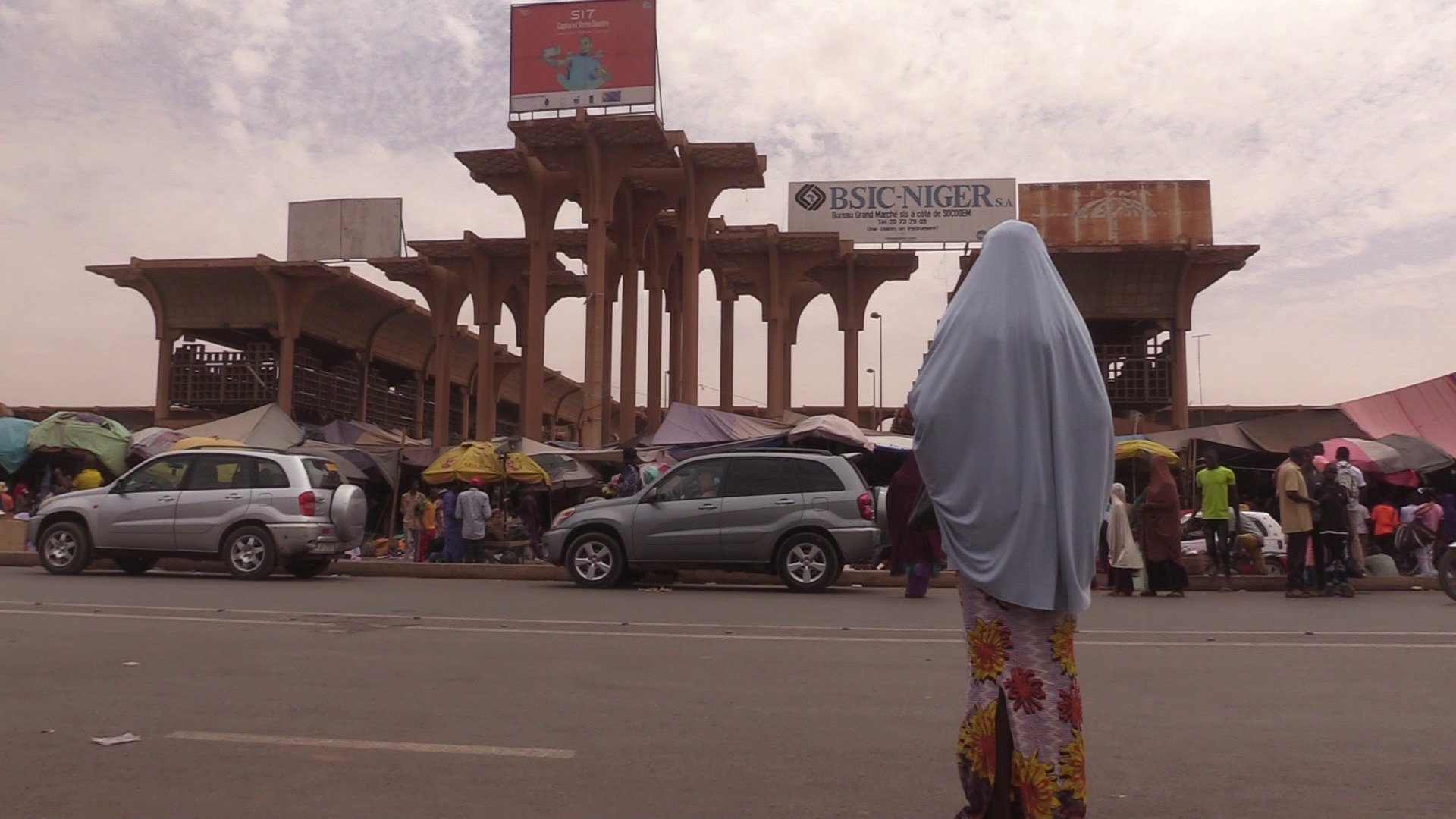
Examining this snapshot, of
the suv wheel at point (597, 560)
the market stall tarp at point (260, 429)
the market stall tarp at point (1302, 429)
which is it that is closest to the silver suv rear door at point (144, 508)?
the suv wheel at point (597, 560)

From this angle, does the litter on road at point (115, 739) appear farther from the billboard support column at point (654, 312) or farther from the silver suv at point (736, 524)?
the billboard support column at point (654, 312)

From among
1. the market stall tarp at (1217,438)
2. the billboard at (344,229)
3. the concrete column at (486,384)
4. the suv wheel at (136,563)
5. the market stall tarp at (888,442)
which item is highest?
the billboard at (344,229)

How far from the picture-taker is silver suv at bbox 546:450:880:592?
13.8 m

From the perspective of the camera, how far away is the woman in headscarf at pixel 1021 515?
3.37 metres

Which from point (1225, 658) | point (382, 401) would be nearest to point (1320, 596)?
point (1225, 658)

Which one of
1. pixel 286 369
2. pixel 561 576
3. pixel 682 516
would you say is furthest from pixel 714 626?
pixel 286 369

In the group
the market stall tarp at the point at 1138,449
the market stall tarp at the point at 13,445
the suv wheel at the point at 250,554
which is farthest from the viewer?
the market stall tarp at the point at 13,445

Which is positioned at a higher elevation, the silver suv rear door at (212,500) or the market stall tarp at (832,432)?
the market stall tarp at (832,432)

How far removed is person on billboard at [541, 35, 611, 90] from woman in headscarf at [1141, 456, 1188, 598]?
21.2m

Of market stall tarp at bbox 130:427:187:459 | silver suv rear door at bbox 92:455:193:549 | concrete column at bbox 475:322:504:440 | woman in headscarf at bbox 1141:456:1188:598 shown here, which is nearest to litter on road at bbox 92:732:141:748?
silver suv rear door at bbox 92:455:193:549

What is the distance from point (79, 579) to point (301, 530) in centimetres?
255

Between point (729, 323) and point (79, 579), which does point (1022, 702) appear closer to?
point (79, 579)

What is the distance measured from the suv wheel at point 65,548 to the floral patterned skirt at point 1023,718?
1459 centimetres

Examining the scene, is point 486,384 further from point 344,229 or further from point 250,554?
point 250,554
